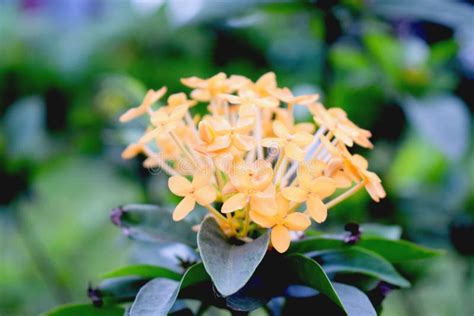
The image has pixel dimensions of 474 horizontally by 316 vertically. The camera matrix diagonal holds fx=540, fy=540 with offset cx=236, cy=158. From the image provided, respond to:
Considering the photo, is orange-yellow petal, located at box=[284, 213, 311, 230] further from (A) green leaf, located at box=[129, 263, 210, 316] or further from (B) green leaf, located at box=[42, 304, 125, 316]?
(B) green leaf, located at box=[42, 304, 125, 316]

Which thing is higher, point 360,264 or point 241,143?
point 241,143

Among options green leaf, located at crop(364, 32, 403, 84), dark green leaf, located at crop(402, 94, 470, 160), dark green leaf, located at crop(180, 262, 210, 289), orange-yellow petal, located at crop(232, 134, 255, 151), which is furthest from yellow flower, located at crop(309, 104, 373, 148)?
green leaf, located at crop(364, 32, 403, 84)

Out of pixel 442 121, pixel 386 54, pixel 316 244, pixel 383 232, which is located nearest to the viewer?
pixel 316 244

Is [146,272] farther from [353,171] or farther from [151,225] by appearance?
[353,171]

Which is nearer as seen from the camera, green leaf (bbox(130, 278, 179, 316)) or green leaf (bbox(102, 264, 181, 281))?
green leaf (bbox(130, 278, 179, 316))

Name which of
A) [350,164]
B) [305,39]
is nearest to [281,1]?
[350,164]

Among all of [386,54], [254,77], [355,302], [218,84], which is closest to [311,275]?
[355,302]
